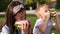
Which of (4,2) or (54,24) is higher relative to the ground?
(54,24)

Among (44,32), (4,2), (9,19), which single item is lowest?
(4,2)

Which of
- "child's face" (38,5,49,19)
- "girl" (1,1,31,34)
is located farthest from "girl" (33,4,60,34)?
"girl" (1,1,31,34)

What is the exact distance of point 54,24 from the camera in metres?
4.18

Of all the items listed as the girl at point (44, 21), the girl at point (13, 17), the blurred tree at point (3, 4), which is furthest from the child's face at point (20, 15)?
the blurred tree at point (3, 4)

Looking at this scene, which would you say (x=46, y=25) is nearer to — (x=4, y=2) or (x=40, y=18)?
(x=40, y=18)

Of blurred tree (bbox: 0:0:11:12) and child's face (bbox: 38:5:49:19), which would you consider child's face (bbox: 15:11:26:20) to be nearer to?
child's face (bbox: 38:5:49:19)

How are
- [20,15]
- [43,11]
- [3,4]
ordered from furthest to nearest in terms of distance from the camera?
[3,4]
[43,11]
[20,15]

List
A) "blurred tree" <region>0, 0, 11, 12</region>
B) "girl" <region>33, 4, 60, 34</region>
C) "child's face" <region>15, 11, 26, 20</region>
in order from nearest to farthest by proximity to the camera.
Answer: "child's face" <region>15, 11, 26, 20</region>
"girl" <region>33, 4, 60, 34</region>
"blurred tree" <region>0, 0, 11, 12</region>

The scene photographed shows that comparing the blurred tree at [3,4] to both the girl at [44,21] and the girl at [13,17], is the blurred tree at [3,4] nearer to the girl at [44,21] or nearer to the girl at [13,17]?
the girl at [44,21]

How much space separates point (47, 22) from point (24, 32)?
2.44 feet

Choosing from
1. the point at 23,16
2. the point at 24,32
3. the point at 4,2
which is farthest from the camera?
the point at 4,2

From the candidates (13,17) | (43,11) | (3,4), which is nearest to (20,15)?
(13,17)

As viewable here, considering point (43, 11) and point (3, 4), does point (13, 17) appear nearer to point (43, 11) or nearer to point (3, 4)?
point (43, 11)

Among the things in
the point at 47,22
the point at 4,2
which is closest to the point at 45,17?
the point at 47,22
